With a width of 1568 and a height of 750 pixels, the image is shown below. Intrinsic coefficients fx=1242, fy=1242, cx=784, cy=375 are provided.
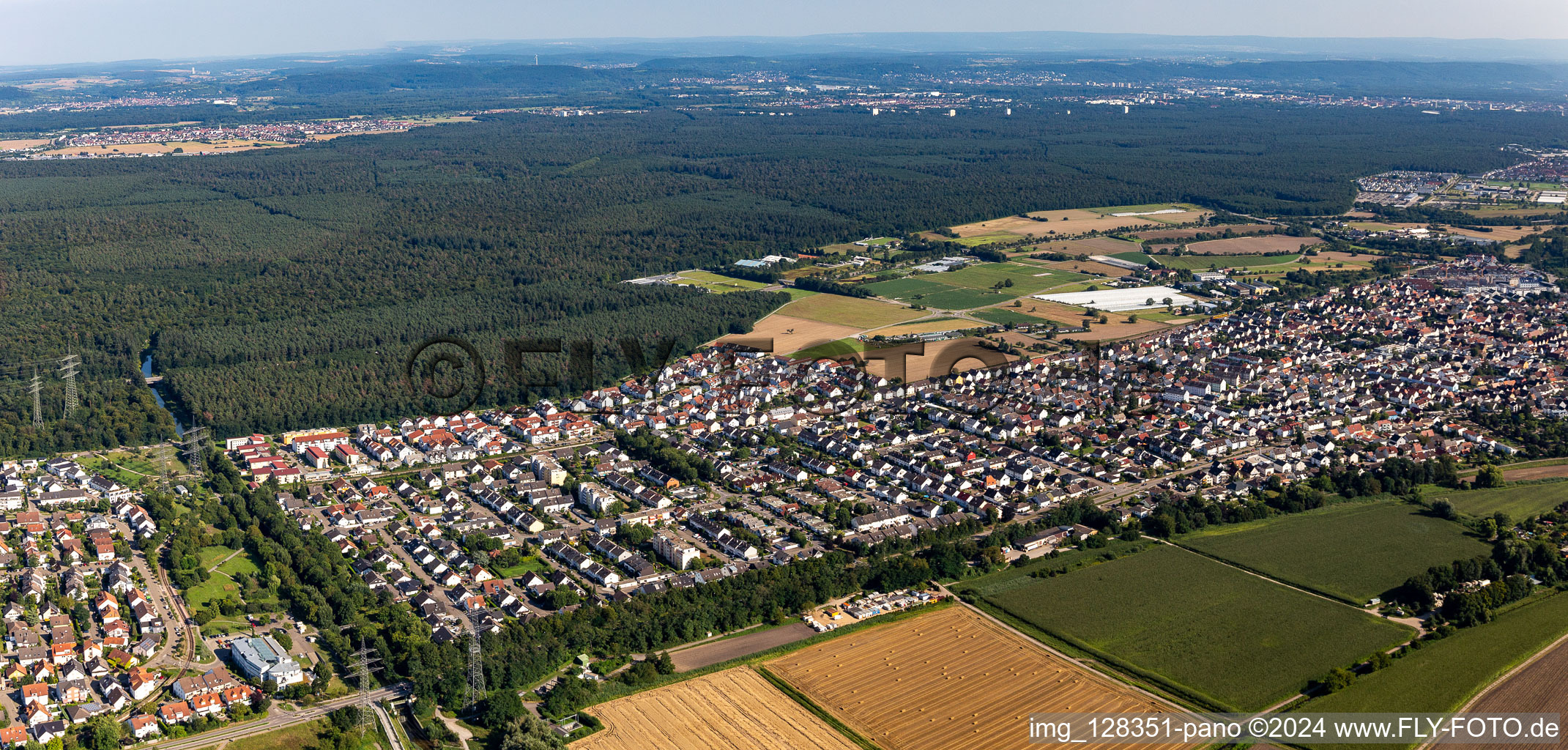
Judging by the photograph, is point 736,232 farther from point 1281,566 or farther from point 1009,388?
point 1281,566

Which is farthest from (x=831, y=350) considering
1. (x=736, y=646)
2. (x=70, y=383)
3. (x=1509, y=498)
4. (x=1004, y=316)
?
(x=70, y=383)

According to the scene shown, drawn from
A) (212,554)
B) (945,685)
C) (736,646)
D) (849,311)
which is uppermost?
(849,311)

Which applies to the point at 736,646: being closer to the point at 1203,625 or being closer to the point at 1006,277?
the point at 1203,625

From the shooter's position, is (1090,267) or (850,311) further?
(1090,267)

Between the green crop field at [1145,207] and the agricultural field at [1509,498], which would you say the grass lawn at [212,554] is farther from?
the green crop field at [1145,207]

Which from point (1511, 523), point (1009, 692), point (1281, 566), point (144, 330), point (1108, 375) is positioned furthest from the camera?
point (144, 330)

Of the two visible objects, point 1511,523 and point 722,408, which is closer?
point 1511,523

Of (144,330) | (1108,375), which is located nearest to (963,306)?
(1108,375)
